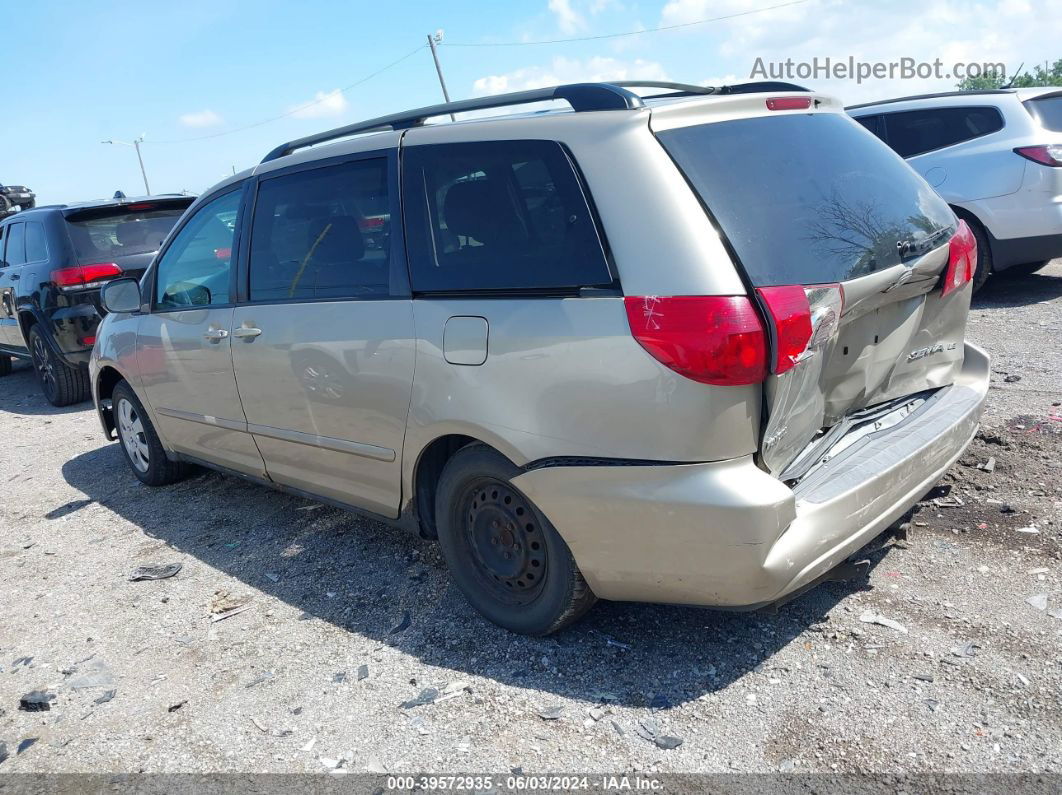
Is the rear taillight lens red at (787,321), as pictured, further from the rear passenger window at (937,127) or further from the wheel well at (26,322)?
the wheel well at (26,322)

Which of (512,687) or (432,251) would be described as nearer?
(512,687)

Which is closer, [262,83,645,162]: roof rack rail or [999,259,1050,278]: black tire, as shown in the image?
[262,83,645,162]: roof rack rail

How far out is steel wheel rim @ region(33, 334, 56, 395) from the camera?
27.8ft

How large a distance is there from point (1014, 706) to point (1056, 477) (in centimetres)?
190

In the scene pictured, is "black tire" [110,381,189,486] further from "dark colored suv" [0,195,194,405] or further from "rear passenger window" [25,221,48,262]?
"rear passenger window" [25,221,48,262]

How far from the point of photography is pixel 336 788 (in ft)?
8.49

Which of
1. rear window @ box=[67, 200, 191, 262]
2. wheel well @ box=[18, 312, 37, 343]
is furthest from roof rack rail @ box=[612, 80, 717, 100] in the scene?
wheel well @ box=[18, 312, 37, 343]

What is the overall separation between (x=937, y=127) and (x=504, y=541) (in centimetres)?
732

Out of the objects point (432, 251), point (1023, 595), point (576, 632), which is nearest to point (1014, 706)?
point (1023, 595)

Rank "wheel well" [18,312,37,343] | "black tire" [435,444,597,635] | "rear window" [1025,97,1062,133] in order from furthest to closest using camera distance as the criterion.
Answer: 1. "wheel well" [18,312,37,343]
2. "rear window" [1025,97,1062,133]
3. "black tire" [435,444,597,635]

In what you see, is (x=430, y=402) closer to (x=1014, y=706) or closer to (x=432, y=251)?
(x=432, y=251)

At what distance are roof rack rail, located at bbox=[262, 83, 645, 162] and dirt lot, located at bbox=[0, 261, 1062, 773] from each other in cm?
193

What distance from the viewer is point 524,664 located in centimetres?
313

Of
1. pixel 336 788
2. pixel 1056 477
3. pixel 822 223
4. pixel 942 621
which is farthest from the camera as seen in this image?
pixel 1056 477
